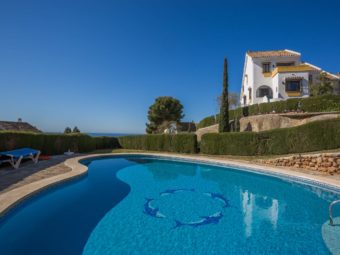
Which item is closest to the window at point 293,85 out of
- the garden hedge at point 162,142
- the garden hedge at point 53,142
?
the garden hedge at point 162,142

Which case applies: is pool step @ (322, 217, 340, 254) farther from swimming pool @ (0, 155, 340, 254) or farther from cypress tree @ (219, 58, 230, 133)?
cypress tree @ (219, 58, 230, 133)

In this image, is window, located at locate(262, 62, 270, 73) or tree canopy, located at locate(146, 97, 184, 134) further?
tree canopy, located at locate(146, 97, 184, 134)

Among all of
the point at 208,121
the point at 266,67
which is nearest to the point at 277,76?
the point at 266,67

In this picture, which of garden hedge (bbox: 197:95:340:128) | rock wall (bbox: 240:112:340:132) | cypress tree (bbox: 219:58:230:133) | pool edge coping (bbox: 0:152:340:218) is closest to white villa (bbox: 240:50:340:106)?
garden hedge (bbox: 197:95:340:128)

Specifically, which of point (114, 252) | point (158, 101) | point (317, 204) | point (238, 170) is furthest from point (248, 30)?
point (158, 101)

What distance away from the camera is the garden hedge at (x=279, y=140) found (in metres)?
13.3

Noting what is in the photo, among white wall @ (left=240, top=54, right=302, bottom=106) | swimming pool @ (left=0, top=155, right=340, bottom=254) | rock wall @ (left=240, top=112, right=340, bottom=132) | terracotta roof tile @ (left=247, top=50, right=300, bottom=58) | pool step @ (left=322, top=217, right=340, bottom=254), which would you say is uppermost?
terracotta roof tile @ (left=247, top=50, right=300, bottom=58)

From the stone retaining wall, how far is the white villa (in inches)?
574

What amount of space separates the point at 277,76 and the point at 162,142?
17801 millimetres

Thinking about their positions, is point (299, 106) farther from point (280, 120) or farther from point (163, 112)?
point (163, 112)

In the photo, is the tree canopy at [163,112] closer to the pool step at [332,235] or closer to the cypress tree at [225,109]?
the cypress tree at [225,109]

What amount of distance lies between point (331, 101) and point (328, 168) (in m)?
11.5

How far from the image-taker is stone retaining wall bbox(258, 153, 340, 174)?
420 inches

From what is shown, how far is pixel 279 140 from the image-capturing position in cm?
1548
